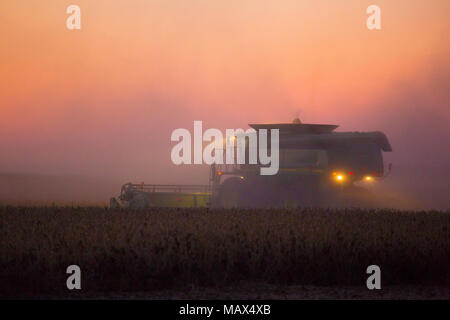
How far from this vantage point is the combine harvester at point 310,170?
19266 mm

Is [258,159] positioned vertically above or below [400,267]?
above

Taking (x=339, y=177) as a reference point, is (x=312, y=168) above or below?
above

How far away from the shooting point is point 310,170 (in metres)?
19.4

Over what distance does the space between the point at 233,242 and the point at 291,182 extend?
10.9 meters

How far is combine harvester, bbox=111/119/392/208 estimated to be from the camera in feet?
63.2

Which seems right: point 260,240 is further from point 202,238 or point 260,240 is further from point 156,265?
point 156,265
